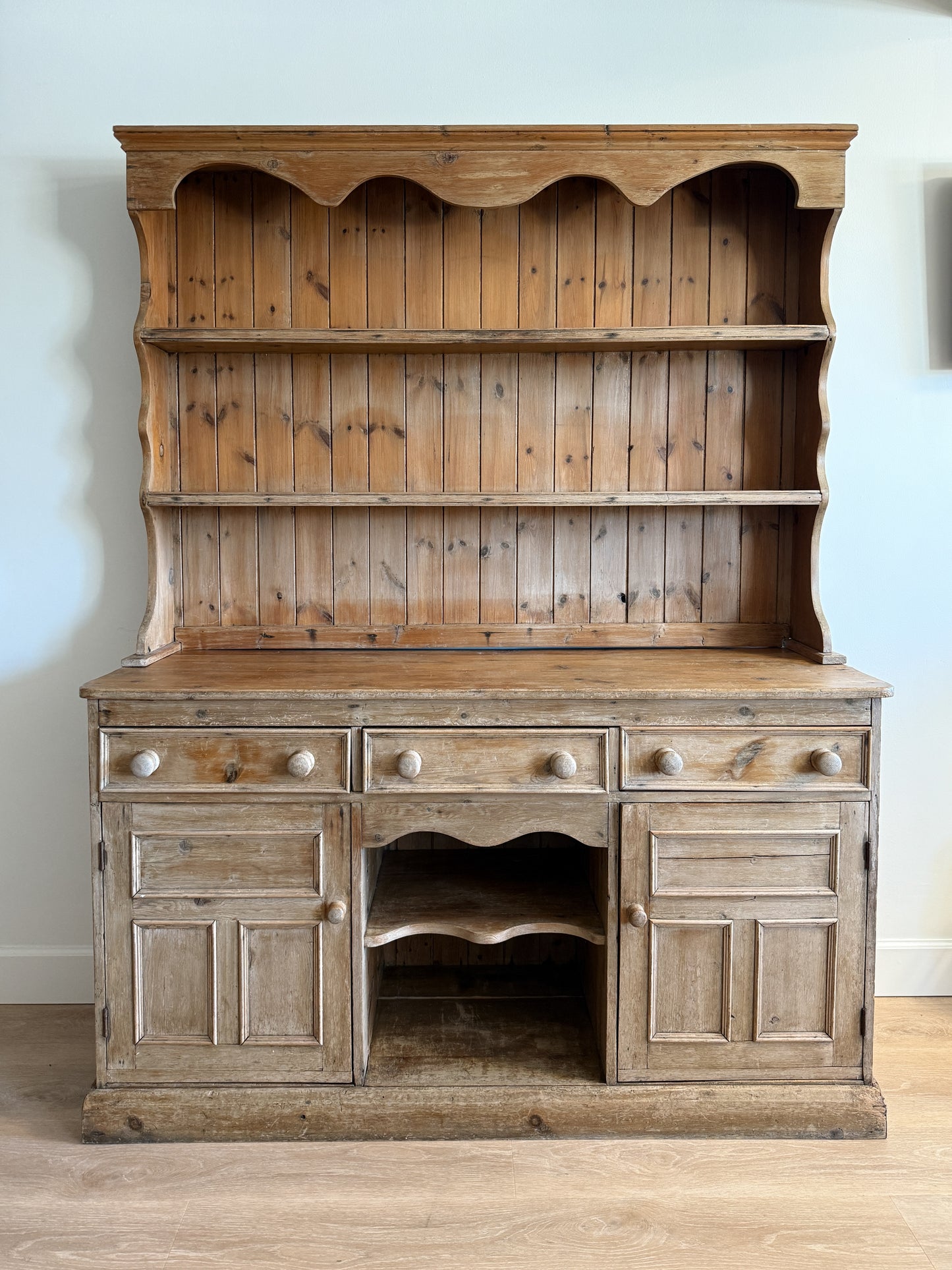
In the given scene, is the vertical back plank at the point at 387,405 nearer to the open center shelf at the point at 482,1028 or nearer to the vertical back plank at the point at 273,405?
the vertical back plank at the point at 273,405

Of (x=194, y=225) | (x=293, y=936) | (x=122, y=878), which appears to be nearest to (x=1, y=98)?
(x=194, y=225)

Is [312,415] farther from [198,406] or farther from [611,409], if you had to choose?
[611,409]

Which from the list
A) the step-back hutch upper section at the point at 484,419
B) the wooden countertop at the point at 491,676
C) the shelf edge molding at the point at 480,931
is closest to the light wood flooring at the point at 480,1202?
the shelf edge molding at the point at 480,931

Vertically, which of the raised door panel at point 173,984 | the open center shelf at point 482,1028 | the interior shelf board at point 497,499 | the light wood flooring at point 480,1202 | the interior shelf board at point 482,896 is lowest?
the light wood flooring at point 480,1202

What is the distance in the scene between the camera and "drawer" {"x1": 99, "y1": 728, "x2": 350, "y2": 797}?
6.41 ft

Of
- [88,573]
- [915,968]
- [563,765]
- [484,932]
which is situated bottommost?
[915,968]

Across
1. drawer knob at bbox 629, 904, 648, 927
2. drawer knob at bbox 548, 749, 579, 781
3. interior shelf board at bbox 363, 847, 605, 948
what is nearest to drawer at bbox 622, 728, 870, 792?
drawer knob at bbox 548, 749, 579, 781

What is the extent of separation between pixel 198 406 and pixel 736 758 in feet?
5.58

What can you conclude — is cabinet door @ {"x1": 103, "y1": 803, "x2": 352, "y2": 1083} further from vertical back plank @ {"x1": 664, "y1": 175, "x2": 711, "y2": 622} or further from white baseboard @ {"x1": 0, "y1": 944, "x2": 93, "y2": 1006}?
vertical back plank @ {"x1": 664, "y1": 175, "x2": 711, "y2": 622}

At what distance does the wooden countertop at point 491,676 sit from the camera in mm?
1929

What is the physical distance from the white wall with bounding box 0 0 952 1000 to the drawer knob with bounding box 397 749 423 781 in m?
1.04

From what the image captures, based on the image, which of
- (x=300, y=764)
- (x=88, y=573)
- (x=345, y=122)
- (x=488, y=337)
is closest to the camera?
(x=300, y=764)

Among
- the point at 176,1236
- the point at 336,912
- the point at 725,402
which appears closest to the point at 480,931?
the point at 336,912

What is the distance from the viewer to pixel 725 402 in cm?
245
